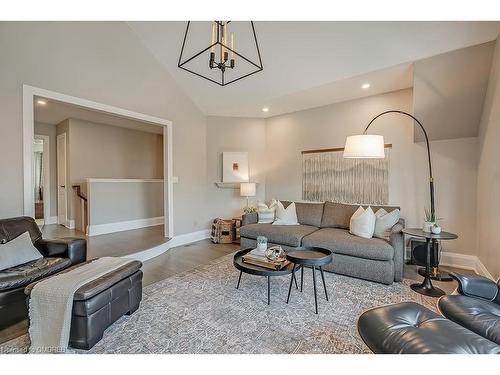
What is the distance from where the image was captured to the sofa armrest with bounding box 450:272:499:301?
6.01 feet

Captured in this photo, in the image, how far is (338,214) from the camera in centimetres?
411

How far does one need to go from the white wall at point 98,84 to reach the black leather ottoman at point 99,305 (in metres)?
1.88

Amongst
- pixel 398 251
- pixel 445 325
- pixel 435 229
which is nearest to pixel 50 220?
pixel 398 251

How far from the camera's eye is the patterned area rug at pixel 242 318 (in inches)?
74.2

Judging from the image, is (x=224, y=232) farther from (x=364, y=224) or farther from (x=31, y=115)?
(x=31, y=115)

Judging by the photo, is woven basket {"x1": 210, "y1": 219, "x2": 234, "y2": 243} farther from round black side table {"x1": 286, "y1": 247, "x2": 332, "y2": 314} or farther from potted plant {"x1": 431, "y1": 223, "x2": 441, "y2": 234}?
potted plant {"x1": 431, "y1": 223, "x2": 441, "y2": 234}

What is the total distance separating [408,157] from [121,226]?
19.1 feet

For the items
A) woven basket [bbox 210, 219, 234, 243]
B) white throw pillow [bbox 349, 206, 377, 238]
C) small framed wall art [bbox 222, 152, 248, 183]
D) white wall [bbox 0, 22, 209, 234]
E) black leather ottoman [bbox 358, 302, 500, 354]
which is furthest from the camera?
small framed wall art [bbox 222, 152, 248, 183]

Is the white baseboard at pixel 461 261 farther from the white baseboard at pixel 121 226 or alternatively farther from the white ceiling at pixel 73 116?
the white baseboard at pixel 121 226

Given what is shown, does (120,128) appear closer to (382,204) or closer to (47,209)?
(47,209)

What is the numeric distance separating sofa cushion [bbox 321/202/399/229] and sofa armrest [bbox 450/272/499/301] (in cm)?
202

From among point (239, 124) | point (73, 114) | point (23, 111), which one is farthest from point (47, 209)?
point (239, 124)

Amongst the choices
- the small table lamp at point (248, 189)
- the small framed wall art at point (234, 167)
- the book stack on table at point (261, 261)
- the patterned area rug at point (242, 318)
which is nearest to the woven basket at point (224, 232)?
the small table lamp at point (248, 189)

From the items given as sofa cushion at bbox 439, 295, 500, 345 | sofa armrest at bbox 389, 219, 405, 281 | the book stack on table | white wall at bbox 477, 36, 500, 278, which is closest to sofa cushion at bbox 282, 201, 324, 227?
sofa armrest at bbox 389, 219, 405, 281
